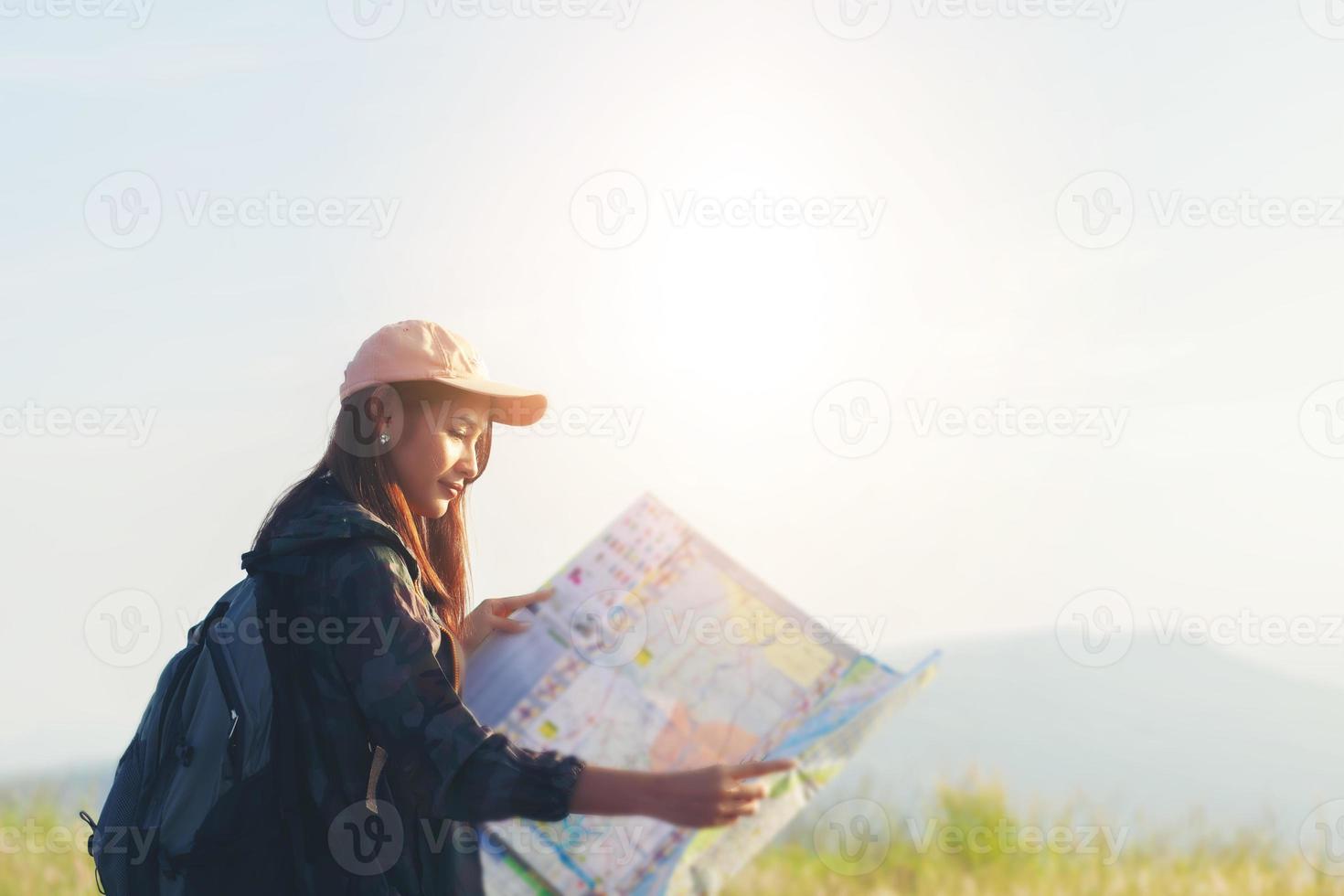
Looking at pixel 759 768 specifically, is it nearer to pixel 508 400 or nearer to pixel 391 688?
pixel 391 688

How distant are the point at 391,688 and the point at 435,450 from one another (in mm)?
608

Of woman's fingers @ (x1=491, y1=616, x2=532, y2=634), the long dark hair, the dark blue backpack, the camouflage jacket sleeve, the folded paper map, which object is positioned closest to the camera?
the camouflage jacket sleeve

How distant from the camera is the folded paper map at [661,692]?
2.57 m

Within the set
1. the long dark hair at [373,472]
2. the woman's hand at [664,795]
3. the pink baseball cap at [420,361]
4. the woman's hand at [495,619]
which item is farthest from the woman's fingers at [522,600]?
the woman's hand at [664,795]

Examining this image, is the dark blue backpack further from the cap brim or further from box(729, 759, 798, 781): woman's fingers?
box(729, 759, 798, 781): woman's fingers

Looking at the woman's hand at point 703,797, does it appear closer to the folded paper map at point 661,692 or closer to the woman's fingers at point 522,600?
the folded paper map at point 661,692

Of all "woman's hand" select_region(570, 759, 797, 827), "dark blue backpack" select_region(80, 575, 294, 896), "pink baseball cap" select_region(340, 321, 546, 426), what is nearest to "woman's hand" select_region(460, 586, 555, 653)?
"pink baseball cap" select_region(340, 321, 546, 426)

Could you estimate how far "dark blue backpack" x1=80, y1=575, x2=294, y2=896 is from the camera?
242cm

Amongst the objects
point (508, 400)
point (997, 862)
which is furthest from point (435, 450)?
point (997, 862)

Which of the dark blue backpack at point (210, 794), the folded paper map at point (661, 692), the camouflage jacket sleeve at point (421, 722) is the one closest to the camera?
the camouflage jacket sleeve at point (421, 722)

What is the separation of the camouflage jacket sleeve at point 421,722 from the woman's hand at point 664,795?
0.13ft

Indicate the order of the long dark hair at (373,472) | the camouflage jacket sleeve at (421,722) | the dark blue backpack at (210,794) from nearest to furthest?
1. the camouflage jacket sleeve at (421,722)
2. the dark blue backpack at (210,794)
3. the long dark hair at (373,472)

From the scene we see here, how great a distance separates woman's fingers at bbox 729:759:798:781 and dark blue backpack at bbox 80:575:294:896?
0.87 m

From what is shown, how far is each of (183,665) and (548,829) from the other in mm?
874
